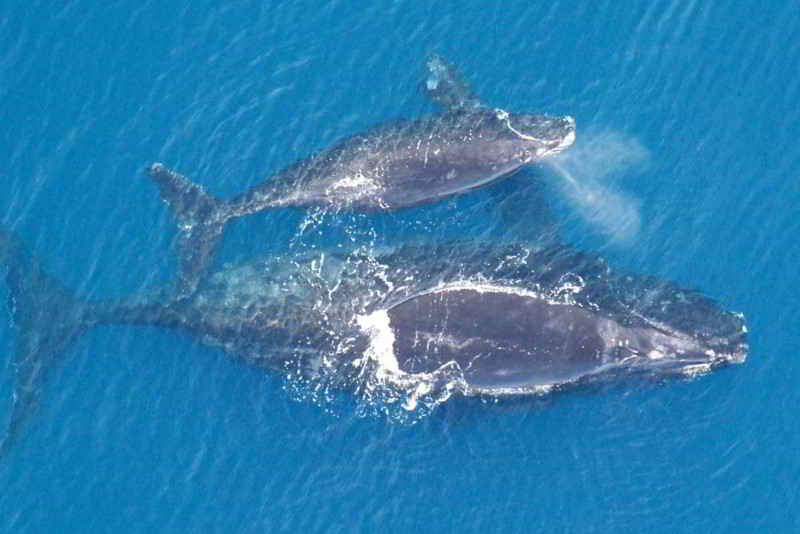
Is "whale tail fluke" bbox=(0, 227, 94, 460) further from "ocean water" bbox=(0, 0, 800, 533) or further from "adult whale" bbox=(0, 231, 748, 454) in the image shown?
"ocean water" bbox=(0, 0, 800, 533)

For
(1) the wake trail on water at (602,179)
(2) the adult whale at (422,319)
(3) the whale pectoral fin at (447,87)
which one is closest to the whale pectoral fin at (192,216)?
(2) the adult whale at (422,319)

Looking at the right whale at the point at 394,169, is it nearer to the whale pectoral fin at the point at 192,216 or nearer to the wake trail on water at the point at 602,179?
the whale pectoral fin at the point at 192,216

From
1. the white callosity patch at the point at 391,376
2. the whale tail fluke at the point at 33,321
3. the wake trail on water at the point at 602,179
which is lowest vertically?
the whale tail fluke at the point at 33,321

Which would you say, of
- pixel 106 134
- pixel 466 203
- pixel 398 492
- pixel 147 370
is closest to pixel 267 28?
pixel 106 134

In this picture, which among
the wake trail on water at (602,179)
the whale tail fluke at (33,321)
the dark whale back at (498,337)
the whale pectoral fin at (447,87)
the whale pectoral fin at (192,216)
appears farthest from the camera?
the whale pectoral fin at (447,87)

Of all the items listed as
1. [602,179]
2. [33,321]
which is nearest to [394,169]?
[602,179]

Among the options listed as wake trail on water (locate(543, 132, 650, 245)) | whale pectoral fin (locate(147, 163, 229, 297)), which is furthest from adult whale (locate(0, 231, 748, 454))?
wake trail on water (locate(543, 132, 650, 245))
